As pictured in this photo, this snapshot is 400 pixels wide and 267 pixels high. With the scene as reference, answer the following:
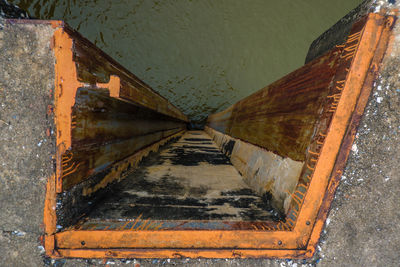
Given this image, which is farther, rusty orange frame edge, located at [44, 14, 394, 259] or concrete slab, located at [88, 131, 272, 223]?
concrete slab, located at [88, 131, 272, 223]

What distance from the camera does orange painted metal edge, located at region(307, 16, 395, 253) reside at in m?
0.71

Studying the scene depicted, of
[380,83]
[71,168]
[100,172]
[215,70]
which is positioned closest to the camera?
[380,83]

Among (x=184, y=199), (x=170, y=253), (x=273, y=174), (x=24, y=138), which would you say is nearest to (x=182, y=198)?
(x=184, y=199)

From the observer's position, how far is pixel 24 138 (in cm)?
79

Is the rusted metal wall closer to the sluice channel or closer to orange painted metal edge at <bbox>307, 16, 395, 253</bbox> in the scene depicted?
the sluice channel

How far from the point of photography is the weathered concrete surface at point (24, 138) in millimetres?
765

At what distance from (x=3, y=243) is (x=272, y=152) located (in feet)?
4.84

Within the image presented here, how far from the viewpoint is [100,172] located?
109 cm

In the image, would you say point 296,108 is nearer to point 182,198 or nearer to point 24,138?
point 182,198

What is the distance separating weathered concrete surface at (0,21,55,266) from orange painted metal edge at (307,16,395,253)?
4.08 ft

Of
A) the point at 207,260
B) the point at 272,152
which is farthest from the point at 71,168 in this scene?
the point at 272,152

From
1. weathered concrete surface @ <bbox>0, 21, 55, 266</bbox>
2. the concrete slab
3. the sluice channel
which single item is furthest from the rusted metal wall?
weathered concrete surface @ <bbox>0, 21, 55, 266</bbox>

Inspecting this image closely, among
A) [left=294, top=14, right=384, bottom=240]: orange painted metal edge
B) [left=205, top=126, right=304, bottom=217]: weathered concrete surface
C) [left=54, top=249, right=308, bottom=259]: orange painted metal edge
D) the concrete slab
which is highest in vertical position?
[left=294, top=14, right=384, bottom=240]: orange painted metal edge

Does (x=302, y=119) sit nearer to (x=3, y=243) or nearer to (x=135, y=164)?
(x=135, y=164)
